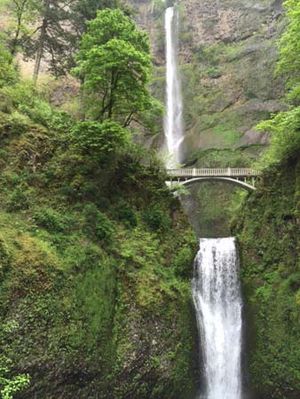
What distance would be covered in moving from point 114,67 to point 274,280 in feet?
36.8

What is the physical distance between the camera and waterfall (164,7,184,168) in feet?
124

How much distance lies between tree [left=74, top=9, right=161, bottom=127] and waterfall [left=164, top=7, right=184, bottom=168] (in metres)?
13.4

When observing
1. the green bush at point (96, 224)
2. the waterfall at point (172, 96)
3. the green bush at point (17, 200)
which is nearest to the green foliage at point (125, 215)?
the green bush at point (96, 224)

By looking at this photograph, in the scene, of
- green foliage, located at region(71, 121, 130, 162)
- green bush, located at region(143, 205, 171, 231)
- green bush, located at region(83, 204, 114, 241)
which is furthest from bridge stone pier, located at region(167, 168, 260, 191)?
green bush, located at region(83, 204, 114, 241)

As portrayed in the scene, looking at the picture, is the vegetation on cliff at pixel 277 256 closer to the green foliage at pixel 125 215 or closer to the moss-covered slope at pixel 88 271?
the moss-covered slope at pixel 88 271

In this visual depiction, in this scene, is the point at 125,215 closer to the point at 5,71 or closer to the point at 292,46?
the point at 5,71

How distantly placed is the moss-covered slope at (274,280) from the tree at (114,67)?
7.28 meters

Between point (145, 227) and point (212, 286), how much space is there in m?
4.21

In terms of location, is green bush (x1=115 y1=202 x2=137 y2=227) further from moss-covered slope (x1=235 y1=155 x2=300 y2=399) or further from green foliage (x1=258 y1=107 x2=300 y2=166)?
green foliage (x1=258 y1=107 x2=300 y2=166)

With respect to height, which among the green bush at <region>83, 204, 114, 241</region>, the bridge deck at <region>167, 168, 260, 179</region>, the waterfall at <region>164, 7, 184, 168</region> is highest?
the waterfall at <region>164, 7, 184, 168</region>

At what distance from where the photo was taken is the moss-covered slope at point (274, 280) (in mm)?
16125

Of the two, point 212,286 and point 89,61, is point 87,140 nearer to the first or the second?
point 89,61

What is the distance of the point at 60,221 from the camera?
14.5 metres

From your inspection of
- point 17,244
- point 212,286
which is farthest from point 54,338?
point 212,286
